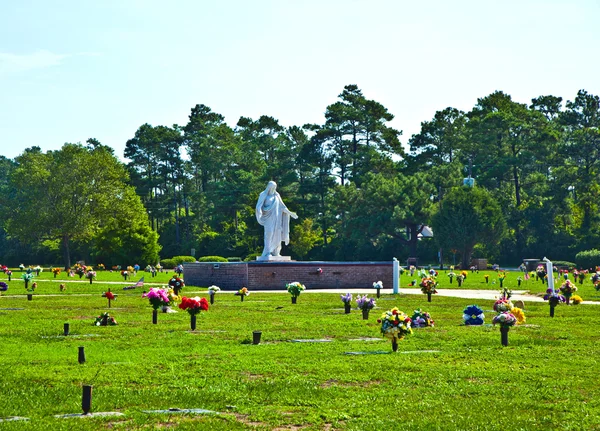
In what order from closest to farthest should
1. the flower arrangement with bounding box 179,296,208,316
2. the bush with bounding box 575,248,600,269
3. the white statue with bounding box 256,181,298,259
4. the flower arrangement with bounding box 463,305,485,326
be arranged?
1. the flower arrangement with bounding box 179,296,208,316
2. the flower arrangement with bounding box 463,305,485,326
3. the white statue with bounding box 256,181,298,259
4. the bush with bounding box 575,248,600,269

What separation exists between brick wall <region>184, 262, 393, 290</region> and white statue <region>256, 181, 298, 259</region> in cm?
217

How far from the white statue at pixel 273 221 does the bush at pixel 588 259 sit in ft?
118

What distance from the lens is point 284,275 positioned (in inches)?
1956

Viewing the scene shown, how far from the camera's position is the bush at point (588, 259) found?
79000mm

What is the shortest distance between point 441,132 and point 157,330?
8600cm

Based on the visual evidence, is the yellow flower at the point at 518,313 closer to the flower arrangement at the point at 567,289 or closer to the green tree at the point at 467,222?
the flower arrangement at the point at 567,289

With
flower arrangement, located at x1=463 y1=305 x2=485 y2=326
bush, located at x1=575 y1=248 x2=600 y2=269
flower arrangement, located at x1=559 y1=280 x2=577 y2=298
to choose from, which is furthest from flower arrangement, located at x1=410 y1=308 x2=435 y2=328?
bush, located at x1=575 y1=248 x2=600 y2=269

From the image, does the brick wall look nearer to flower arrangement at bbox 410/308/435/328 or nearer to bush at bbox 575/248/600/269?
flower arrangement at bbox 410/308/435/328

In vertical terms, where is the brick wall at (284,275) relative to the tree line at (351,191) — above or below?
below

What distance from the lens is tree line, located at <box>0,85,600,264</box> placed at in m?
92.2

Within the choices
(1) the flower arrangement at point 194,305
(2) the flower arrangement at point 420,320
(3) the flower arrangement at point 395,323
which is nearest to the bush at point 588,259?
(2) the flower arrangement at point 420,320

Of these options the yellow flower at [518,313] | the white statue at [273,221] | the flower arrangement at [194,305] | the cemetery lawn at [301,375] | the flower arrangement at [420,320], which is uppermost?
the white statue at [273,221]

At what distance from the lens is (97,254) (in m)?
92.5

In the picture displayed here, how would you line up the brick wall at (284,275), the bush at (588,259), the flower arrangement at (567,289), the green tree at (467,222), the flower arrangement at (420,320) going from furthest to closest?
the green tree at (467,222) → the bush at (588,259) → the brick wall at (284,275) → the flower arrangement at (567,289) → the flower arrangement at (420,320)
